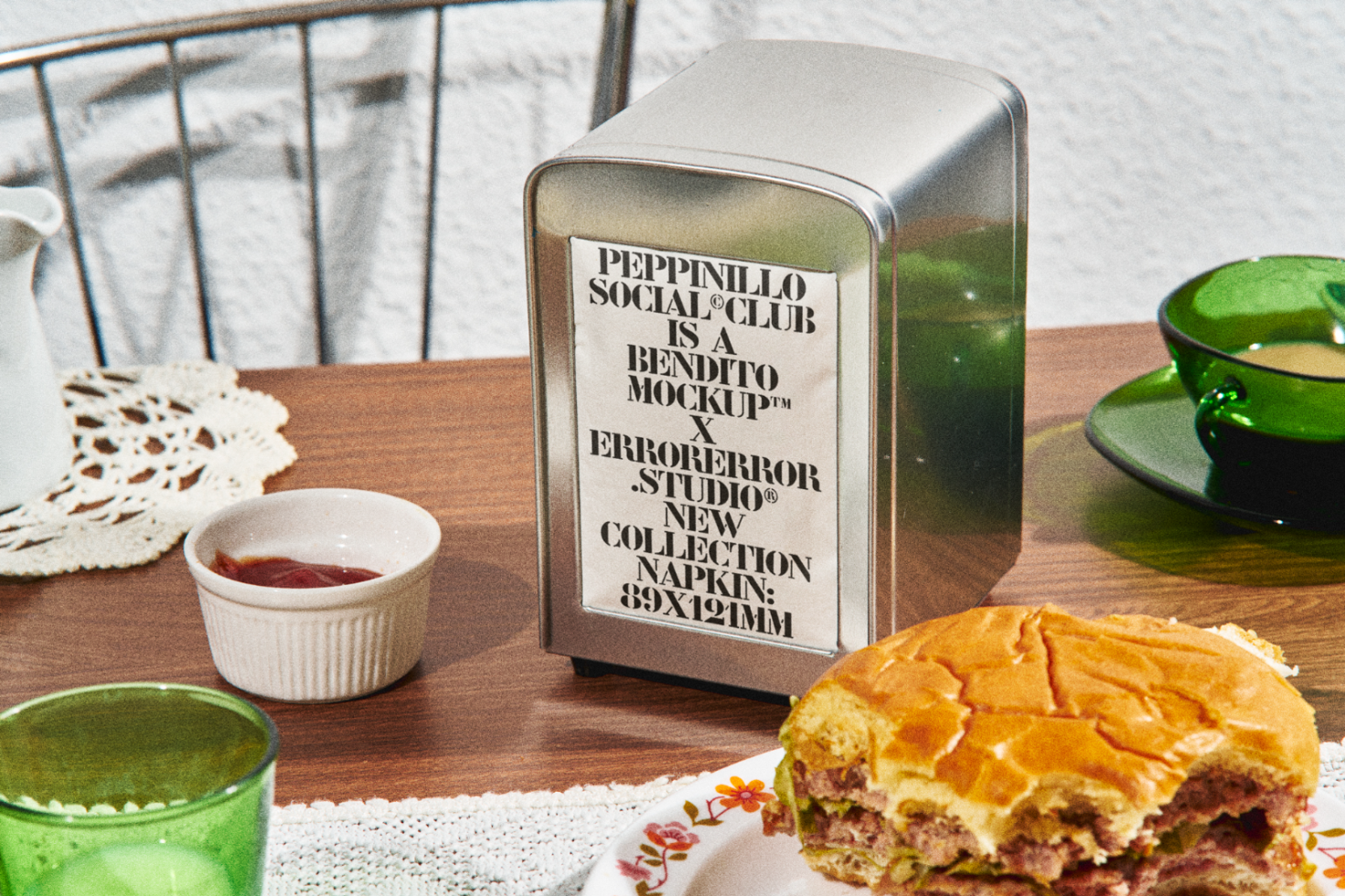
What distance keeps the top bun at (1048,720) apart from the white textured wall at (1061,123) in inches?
47.2

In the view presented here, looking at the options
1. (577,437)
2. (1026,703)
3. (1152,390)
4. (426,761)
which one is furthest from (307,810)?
(1152,390)

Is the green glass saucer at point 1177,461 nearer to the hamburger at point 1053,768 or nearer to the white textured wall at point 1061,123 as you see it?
the hamburger at point 1053,768

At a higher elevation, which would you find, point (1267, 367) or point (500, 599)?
point (1267, 367)

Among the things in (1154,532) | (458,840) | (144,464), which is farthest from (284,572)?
(1154,532)

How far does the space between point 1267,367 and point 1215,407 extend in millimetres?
39

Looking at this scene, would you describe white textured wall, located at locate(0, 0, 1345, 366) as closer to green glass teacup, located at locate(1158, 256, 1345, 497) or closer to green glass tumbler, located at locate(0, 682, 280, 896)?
green glass teacup, located at locate(1158, 256, 1345, 497)

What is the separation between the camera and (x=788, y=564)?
63 cm

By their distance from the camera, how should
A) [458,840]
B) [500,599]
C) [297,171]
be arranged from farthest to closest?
[297,171], [500,599], [458,840]

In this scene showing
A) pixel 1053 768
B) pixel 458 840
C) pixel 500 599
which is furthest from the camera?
pixel 500 599

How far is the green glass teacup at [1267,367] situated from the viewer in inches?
30.5

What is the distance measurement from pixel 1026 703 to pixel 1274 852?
0.10 m

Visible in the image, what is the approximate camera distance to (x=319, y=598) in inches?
25.2

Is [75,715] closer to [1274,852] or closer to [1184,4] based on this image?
[1274,852]

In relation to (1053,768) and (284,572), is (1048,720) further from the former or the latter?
(284,572)
